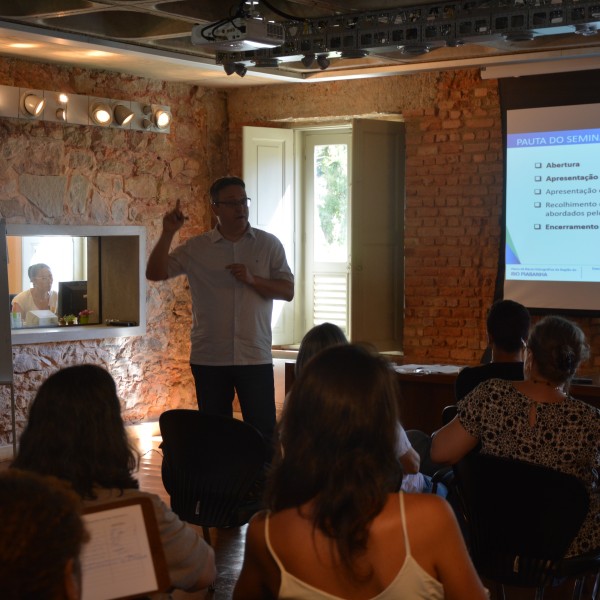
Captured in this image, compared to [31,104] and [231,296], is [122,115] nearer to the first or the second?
[31,104]

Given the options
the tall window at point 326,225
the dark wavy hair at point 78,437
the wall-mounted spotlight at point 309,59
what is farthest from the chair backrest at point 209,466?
the tall window at point 326,225

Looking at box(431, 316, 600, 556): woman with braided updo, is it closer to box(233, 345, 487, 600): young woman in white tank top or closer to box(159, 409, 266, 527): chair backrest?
box(159, 409, 266, 527): chair backrest

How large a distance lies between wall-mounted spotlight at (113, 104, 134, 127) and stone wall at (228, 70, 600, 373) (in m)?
1.91

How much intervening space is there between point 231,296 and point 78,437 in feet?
9.83

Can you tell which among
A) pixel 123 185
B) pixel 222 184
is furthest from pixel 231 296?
pixel 123 185

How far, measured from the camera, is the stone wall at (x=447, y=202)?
25.4 feet

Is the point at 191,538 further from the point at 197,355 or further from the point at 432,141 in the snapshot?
the point at 432,141

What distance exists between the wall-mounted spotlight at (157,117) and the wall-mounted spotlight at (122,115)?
0.25 meters

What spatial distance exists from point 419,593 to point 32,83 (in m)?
6.33

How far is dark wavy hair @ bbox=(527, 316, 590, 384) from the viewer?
3.30 meters

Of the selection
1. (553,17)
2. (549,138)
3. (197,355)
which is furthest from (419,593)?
(549,138)

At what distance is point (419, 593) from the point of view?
2031 mm

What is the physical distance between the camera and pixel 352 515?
201 centimetres

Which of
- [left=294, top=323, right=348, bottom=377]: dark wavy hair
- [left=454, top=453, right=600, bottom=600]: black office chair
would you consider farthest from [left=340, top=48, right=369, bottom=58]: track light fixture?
[left=454, top=453, right=600, bottom=600]: black office chair
